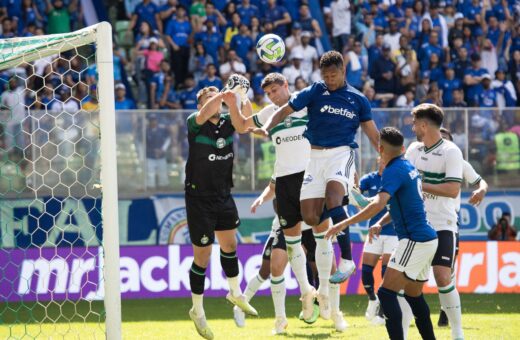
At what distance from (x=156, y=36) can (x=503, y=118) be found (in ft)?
24.9

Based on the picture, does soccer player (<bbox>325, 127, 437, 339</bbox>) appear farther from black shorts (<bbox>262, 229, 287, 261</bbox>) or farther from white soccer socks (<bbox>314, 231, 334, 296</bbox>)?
black shorts (<bbox>262, 229, 287, 261</bbox>)

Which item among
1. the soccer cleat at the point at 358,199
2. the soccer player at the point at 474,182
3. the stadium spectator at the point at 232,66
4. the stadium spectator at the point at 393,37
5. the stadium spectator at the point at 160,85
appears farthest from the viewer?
the stadium spectator at the point at 393,37

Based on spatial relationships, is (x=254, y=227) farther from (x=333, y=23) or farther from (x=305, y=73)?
(x=333, y=23)

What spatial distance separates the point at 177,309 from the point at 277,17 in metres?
9.94

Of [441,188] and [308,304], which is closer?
[441,188]

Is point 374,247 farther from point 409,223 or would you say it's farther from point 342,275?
point 409,223

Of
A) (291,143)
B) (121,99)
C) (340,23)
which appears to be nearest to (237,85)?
(291,143)

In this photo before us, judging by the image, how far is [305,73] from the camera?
21.2 metres

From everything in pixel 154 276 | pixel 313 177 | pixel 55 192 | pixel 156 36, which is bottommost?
pixel 154 276

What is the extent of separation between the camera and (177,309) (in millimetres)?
14438

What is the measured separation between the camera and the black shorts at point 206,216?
10438 mm

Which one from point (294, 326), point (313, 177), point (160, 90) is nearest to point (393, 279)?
point (313, 177)

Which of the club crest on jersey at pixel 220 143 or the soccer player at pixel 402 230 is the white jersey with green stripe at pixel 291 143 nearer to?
the club crest on jersey at pixel 220 143

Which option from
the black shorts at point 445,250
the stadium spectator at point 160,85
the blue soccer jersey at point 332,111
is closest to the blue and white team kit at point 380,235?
the blue soccer jersey at point 332,111
